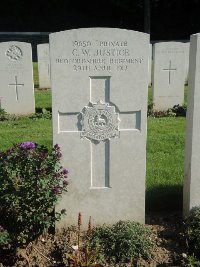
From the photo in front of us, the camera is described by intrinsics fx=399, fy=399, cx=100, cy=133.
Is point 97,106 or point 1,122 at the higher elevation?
point 97,106

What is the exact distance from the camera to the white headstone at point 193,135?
138 inches

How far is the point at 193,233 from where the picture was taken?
3535 mm

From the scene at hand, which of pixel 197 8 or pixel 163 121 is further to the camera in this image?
pixel 197 8

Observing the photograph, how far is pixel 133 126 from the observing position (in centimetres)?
376

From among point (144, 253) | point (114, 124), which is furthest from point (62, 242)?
point (114, 124)

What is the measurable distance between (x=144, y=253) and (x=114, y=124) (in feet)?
3.88

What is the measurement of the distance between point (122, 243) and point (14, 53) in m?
6.63

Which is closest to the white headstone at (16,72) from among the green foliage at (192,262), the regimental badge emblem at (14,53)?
the regimental badge emblem at (14,53)

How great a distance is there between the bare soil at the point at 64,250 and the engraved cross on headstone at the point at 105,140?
0.57 m

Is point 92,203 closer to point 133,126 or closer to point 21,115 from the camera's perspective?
point 133,126

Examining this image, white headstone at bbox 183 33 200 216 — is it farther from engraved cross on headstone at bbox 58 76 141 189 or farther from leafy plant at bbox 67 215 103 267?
leafy plant at bbox 67 215 103 267

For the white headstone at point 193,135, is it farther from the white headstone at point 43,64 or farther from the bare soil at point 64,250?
the white headstone at point 43,64

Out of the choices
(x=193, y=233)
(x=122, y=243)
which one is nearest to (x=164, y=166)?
(x=193, y=233)

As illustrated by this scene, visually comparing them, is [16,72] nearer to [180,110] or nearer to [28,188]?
[180,110]
